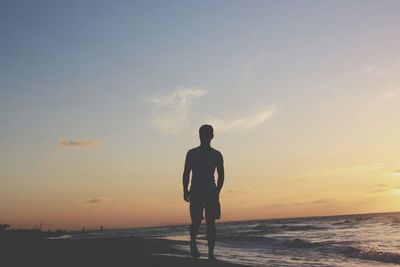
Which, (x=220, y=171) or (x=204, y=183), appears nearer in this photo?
(x=204, y=183)

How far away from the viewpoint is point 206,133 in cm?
806

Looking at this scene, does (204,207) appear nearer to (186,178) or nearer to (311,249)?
(186,178)

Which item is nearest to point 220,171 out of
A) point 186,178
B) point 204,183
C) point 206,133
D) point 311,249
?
point 204,183

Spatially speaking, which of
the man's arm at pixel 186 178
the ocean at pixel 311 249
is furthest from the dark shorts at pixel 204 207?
the ocean at pixel 311 249

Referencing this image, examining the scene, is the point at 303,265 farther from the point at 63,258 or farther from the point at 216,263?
the point at 63,258

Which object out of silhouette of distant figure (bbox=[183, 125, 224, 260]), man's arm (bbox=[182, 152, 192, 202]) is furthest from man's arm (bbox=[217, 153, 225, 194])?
man's arm (bbox=[182, 152, 192, 202])

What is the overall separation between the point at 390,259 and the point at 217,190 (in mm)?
8855

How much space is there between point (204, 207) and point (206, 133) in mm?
1371

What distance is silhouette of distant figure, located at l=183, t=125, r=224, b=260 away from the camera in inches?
313

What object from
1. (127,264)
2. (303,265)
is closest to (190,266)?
(127,264)

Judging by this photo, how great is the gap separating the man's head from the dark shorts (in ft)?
3.42

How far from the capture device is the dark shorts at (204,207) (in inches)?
312

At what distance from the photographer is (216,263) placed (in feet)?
25.4

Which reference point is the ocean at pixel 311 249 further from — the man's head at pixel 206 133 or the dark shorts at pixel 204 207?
the man's head at pixel 206 133
